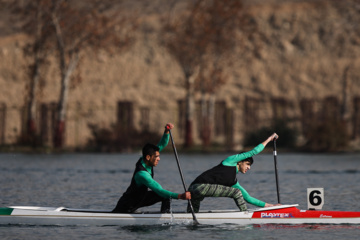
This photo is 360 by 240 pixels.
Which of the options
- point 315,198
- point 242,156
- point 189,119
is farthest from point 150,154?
point 189,119

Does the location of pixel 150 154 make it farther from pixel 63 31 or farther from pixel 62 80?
pixel 63 31

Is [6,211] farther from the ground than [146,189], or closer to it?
closer to it

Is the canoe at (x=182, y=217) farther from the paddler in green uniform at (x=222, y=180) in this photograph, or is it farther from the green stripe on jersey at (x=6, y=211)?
the paddler in green uniform at (x=222, y=180)

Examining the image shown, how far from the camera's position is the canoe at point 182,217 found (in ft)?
55.7

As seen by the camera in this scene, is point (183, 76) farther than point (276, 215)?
Yes

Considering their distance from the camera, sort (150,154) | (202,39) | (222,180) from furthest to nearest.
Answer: (202,39)
(222,180)
(150,154)

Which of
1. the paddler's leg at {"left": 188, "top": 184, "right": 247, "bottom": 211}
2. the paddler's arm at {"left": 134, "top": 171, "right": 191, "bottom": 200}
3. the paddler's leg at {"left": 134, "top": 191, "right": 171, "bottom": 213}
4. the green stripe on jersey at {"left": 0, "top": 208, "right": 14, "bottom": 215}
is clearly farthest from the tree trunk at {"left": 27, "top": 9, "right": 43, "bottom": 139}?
the paddler's arm at {"left": 134, "top": 171, "right": 191, "bottom": 200}

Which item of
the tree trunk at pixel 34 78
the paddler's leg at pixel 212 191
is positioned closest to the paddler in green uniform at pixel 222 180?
the paddler's leg at pixel 212 191

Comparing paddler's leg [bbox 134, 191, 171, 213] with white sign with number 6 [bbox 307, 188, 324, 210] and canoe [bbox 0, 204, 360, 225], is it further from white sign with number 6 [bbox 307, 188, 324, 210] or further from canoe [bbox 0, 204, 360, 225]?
white sign with number 6 [bbox 307, 188, 324, 210]

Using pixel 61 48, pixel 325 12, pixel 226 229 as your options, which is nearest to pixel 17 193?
pixel 226 229

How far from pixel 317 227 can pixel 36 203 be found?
26.1 ft

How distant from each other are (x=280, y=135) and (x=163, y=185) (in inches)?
1004

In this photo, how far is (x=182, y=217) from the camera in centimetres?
1697

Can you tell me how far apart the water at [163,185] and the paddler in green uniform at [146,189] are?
1.48 ft
